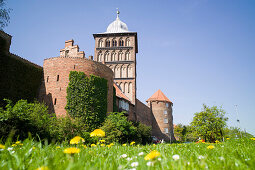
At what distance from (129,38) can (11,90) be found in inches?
1045

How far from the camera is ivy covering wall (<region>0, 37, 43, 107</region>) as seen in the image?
610 inches

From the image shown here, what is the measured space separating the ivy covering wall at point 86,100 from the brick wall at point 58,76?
581 millimetres

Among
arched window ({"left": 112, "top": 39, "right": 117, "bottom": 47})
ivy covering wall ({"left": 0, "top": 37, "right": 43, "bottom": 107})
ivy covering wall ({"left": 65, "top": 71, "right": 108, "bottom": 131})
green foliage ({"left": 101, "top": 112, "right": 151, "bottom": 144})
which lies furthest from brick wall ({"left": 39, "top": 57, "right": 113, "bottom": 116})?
arched window ({"left": 112, "top": 39, "right": 117, "bottom": 47})

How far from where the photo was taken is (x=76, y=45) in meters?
24.8

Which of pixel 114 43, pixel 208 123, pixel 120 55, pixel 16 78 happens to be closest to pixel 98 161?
pixel 16 78

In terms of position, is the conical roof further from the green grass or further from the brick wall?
the green grass

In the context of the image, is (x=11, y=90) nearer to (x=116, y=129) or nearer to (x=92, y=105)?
(x=92, y=105)

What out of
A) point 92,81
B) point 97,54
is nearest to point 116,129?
point 92,81

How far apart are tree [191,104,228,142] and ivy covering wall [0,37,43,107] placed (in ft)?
64.8

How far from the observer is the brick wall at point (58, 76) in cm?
1808

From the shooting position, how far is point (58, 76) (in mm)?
18875

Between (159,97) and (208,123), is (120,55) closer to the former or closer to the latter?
(159,97)

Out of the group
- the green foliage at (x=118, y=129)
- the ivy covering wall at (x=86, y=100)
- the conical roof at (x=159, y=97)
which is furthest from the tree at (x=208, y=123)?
the conical roof at (x=159, y=97)

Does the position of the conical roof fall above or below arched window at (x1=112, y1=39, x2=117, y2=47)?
below
